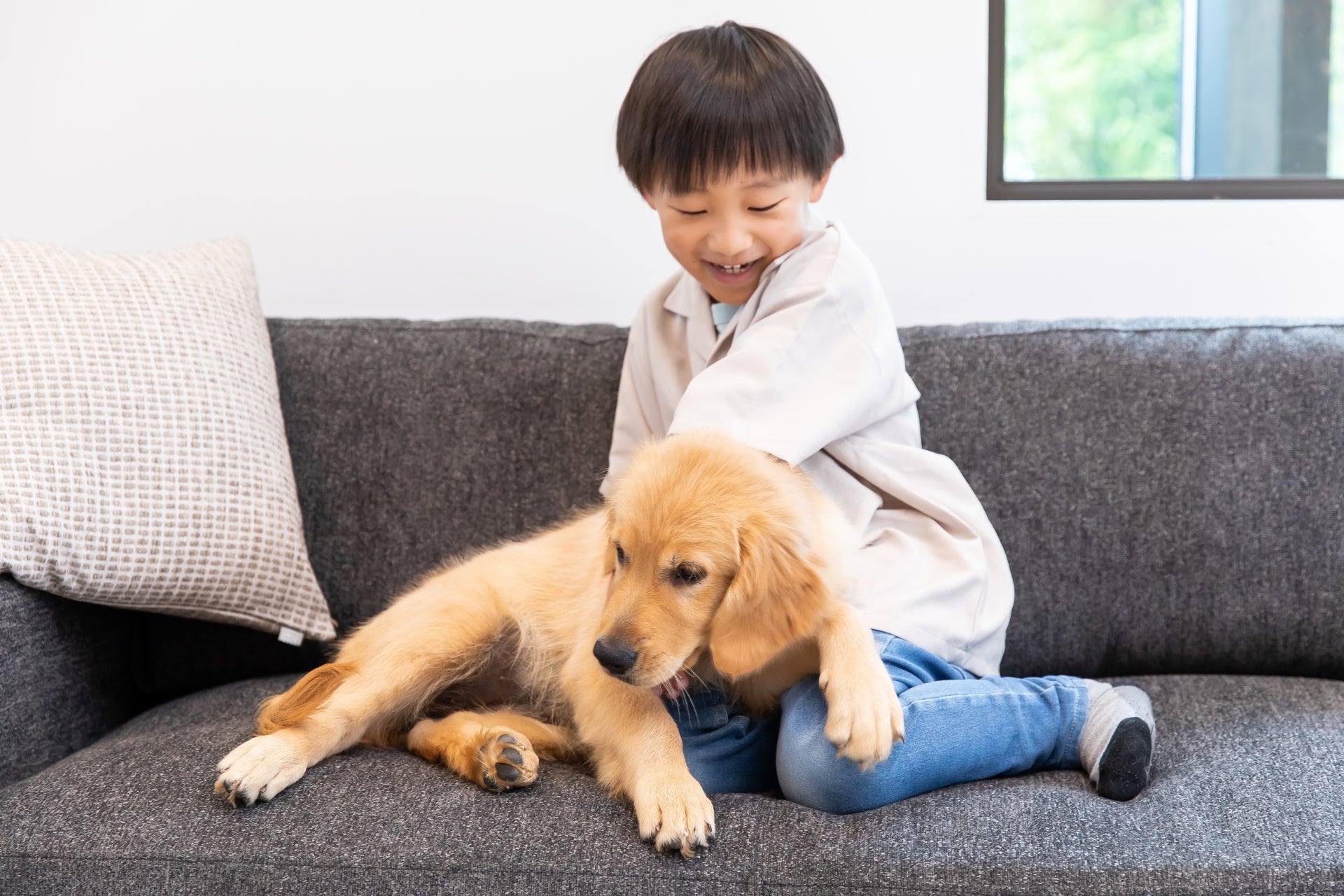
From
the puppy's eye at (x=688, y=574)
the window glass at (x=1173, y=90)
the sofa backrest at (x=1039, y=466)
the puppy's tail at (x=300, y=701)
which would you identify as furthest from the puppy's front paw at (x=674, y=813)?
the window glass at (x=1173, y=90)

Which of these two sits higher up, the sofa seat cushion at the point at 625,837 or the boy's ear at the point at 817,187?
the boy's ear at the point at 817,187

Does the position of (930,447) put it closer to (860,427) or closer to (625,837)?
(860,427)

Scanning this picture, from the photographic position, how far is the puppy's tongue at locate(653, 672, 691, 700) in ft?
5.28

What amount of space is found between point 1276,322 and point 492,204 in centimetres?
186

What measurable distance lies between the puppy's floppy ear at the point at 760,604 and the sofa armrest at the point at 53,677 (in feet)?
4.03

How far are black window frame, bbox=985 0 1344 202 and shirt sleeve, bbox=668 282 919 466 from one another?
1.08 meters

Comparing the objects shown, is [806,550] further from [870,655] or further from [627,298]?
[627,298]

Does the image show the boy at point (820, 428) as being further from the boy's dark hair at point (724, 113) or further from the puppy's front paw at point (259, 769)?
the puppy's front paw at point (259, 769)

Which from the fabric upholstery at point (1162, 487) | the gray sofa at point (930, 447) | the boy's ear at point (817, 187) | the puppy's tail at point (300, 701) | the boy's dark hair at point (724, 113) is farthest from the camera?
the fabric upholstery at point (1162, 487)

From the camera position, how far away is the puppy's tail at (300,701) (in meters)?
1.63

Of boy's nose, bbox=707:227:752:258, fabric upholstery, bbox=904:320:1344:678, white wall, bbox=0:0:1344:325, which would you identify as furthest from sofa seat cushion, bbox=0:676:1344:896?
white wall, bbox=0:0:1344:325

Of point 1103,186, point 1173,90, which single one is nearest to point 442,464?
point 1103,186

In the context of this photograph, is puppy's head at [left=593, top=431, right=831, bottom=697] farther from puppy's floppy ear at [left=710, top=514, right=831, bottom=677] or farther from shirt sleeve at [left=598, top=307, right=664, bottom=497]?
shirt sleeve at [left=598, top=307, right=664, bottom=497]

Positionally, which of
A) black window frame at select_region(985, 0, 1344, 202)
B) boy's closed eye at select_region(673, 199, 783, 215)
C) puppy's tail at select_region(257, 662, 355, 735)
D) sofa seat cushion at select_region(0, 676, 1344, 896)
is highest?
black window frame at select_region(985, 0, 1344, 202)
